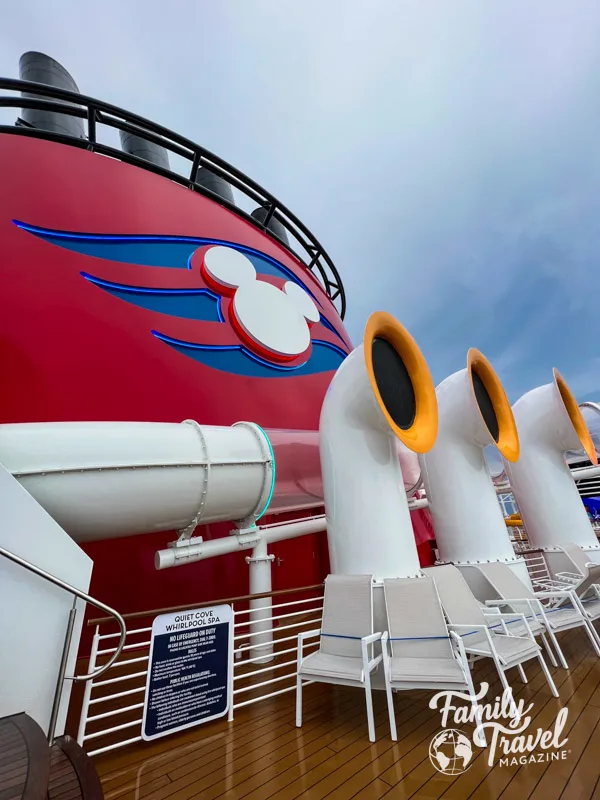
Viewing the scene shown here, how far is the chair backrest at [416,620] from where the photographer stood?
276cm

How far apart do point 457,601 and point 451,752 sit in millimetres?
1136

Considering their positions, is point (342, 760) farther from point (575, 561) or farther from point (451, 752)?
point (575, 561)

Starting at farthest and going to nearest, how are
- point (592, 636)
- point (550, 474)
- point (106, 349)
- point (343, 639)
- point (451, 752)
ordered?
point (550, 474)
point (106, 349)
point (592, 636)
point (343, 639)
point (451, 752)

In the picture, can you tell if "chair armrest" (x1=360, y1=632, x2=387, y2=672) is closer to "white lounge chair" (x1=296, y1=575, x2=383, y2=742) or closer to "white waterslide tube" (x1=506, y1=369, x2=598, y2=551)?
"white lounge chair" (x1=296, y1=575, x2=383, y2=742)

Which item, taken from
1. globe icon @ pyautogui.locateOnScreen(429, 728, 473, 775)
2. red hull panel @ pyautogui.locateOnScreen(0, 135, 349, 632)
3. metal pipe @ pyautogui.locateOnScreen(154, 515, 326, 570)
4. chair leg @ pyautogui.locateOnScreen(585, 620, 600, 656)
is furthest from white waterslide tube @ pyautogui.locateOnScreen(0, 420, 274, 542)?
chair leg @ pyautogui.locateOnScreen(585, 620, 600, 656)

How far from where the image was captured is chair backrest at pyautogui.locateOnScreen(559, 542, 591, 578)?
5.02 meters

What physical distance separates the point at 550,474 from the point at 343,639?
15.1ft

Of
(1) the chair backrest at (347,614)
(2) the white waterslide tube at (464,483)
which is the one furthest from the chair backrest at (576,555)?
(1) the chair backrest at (347,614)

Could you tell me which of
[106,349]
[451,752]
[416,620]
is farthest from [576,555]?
[106,349]

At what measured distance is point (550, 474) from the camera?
597 cm

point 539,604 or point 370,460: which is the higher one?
point 370,460

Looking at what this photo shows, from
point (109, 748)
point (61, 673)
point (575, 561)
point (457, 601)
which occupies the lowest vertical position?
point (109, 748)

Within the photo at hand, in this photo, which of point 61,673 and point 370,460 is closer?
point 61,673

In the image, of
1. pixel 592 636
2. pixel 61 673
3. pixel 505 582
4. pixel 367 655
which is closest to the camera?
pixel 61 673
